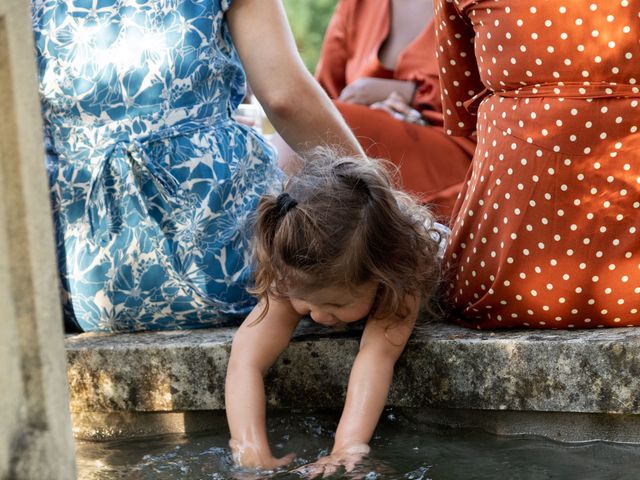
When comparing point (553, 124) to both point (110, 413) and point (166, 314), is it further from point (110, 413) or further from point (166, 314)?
point (110, 413)

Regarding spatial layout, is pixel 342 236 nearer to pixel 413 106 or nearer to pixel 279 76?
pixel 279 76

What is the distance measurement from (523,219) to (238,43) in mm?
849

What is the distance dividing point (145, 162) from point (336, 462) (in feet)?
3.01

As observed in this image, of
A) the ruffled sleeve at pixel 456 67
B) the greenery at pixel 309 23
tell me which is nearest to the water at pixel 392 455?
the ruffled sleeve at pixel 456 67

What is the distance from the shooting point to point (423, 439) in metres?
2.56

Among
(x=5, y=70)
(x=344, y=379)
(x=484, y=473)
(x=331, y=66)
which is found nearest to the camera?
(x=5, y=70)

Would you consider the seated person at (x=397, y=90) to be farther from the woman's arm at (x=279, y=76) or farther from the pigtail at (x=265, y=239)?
the pigtail at (x=265, y=239)

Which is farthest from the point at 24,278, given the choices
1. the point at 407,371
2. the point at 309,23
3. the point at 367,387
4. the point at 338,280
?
the point at 309,23

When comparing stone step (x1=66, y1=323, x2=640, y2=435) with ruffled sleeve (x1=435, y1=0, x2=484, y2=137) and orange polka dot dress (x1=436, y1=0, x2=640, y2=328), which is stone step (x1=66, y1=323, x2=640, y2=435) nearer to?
orange polka dot dress (x1=436, y1=0, x2=640, y2=328)

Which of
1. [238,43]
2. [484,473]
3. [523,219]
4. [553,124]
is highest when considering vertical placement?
[238,43]

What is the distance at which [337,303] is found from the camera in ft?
8.00

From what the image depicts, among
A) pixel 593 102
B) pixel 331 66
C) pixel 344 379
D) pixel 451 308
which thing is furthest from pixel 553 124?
pixel 331 66

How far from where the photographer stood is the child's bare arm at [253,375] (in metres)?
2.45

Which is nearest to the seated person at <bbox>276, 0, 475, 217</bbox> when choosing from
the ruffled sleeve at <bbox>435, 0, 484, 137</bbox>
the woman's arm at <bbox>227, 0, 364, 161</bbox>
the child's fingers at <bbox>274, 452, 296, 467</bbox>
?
the ruffled sleeve at <bbox>435, 0, 484, 137</bbox>
